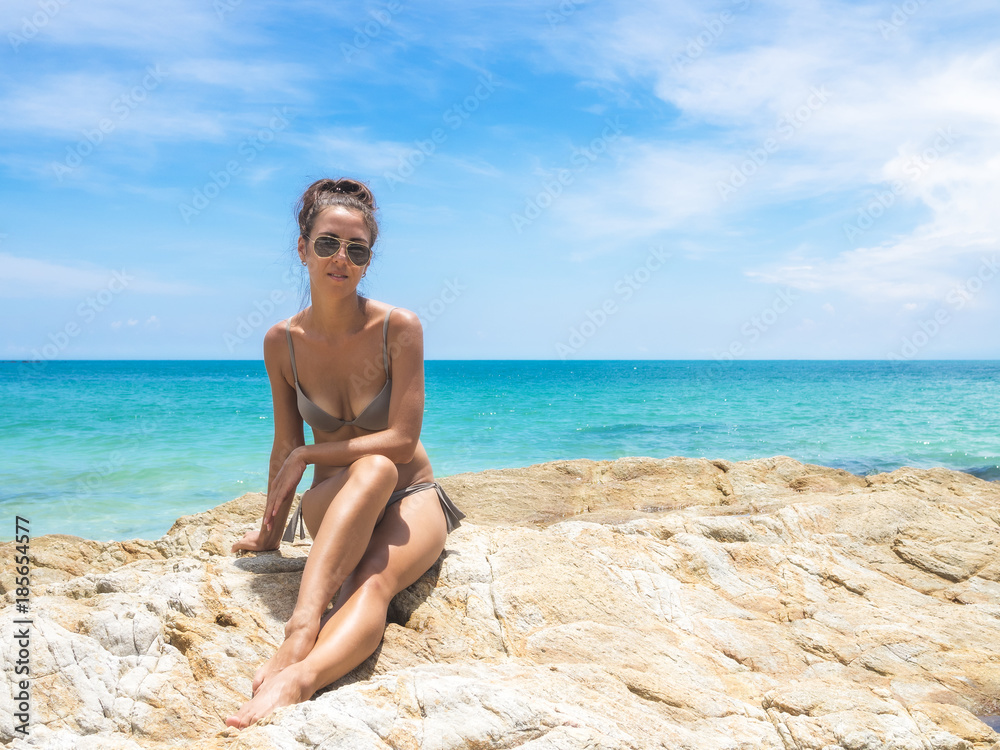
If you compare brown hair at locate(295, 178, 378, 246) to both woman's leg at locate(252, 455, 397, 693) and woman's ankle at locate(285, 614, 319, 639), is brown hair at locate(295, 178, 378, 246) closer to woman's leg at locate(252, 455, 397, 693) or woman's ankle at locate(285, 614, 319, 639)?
woman's leg at locate(252, 455, 397, 693)

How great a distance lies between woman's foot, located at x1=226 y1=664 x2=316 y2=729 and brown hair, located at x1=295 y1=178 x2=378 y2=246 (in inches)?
76.4

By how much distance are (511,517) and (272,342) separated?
428 centimetres

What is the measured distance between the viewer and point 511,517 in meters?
7.18

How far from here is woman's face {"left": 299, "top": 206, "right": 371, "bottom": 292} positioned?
309 cm

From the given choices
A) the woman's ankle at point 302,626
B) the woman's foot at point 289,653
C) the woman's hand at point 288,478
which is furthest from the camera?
the woman's hand at point 288,478

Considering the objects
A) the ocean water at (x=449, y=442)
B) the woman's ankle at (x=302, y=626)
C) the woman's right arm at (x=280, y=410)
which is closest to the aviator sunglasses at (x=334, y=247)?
the woman's right arm at (x=280, y=410)

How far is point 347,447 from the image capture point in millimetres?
3057

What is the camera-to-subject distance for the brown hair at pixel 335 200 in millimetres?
3152

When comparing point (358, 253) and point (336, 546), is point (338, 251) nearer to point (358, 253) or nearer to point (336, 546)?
point (358, 253)

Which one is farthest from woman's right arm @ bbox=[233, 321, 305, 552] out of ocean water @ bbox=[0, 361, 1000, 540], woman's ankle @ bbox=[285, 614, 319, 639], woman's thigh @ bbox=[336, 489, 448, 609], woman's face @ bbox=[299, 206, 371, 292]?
ocean water @ bbox=[0, 361, 1000, 540]

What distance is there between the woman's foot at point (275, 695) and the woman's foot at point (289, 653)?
0.11ft

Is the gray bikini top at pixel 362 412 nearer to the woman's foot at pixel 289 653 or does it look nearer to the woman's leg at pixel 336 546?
the woman's leg at pixel 336 546

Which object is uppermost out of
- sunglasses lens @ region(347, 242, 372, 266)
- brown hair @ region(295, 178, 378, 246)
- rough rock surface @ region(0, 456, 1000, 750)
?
brown hair @ region(295, 178, 378, 246)

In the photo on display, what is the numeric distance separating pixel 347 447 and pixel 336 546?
20.0 inches
